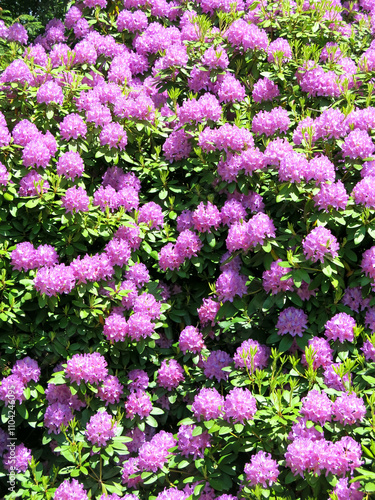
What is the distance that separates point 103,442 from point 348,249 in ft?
5.20

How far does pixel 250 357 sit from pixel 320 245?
655 millimetres

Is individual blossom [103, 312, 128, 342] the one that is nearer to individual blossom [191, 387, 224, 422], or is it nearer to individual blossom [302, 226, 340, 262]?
individual blossom [191, 387, 224, 422]

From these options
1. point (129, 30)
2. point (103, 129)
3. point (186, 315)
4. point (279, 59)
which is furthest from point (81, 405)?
point (129, 30)

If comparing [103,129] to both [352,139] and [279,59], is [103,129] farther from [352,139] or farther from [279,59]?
[352,139]

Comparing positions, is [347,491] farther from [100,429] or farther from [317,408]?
[100,429]

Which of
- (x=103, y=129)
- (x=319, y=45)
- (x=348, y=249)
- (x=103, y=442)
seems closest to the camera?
(x=103, y=442)

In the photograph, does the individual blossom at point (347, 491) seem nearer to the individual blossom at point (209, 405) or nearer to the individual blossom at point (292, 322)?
the individual blossom at point (209, 405)

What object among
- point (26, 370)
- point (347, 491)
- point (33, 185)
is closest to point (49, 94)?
point (33, 185)

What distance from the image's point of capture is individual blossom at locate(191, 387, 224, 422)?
2656 mm

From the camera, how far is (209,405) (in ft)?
8.70

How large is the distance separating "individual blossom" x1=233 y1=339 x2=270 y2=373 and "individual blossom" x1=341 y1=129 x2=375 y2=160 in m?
1.17

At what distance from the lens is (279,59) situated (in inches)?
143

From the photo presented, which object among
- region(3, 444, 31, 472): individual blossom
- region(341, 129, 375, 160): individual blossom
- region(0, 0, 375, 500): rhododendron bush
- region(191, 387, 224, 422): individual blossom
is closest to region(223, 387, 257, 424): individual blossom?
region(0, 0, 375, 500): rhododendron bush

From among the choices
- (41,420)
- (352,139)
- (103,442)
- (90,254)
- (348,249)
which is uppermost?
(352,139)
